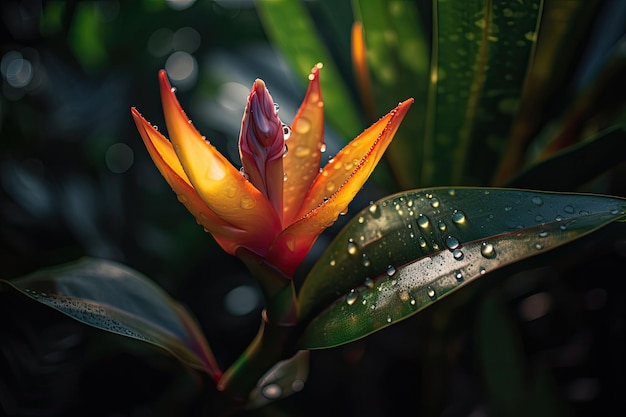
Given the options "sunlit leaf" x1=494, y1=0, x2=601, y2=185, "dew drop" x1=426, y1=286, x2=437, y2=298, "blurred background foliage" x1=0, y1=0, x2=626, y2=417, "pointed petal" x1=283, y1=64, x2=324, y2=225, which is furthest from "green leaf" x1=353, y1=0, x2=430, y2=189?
"dew drop" x1=426, y1=286, x2=437, y2=298

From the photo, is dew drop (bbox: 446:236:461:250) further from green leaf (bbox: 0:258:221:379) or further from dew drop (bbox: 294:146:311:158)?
green leaf (bbox: 0:258:221:379)

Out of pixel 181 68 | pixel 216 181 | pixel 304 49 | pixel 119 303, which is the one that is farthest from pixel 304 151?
pixel 181 68

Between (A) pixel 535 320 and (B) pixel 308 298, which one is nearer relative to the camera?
(B) pixel 308 298

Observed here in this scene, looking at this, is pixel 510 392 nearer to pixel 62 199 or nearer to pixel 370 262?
pixel 370 262

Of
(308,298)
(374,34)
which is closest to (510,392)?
(308,298)

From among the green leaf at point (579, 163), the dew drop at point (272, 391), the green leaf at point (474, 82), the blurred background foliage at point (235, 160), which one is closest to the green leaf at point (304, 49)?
the blurred background foliage at point (235, 160)

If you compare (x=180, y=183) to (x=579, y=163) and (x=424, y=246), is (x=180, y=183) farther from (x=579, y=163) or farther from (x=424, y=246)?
(x=579, y=163)

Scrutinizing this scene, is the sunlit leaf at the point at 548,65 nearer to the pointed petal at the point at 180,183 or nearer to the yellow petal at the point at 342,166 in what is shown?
the yellow petal at the point at 342,166
